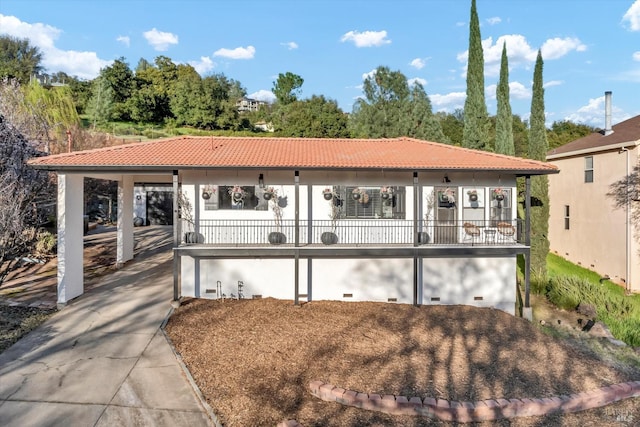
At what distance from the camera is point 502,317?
37.3 feet

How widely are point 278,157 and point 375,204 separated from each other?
11.6 feet

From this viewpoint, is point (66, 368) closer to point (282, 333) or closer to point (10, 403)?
point (10, 403)

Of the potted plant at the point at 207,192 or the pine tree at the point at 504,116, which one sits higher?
the pine tree at the point at 504,116

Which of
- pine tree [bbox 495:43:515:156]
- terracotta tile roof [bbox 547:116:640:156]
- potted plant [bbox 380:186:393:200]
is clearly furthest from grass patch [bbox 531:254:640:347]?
potted plant [bbox 380:186:393:200]

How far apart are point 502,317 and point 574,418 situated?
16.9 ft

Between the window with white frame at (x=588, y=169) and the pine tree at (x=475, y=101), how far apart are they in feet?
16.0

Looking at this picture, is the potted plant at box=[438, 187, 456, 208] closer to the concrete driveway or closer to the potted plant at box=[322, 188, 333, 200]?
the potted plant at box=[322, 188, 333, 200]

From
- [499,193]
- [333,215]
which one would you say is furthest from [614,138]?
[333,215]

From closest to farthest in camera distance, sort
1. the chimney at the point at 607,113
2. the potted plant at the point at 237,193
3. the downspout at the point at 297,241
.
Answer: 1. the downspout at the point at 297,241
2. the potted plant at the point at 237,193
3. the chimney at the point at 607,113

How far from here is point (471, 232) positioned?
12227mm

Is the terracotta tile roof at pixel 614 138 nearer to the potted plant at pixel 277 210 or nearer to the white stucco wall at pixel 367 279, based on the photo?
the white stucco wall at pixel 367 279

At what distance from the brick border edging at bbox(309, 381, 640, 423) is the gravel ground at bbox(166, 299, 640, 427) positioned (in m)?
0.15

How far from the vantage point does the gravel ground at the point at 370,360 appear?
6289 mm

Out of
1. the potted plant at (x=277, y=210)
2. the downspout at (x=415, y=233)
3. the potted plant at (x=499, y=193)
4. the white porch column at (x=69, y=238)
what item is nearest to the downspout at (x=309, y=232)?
the potted plant at (x=277, y=210)
